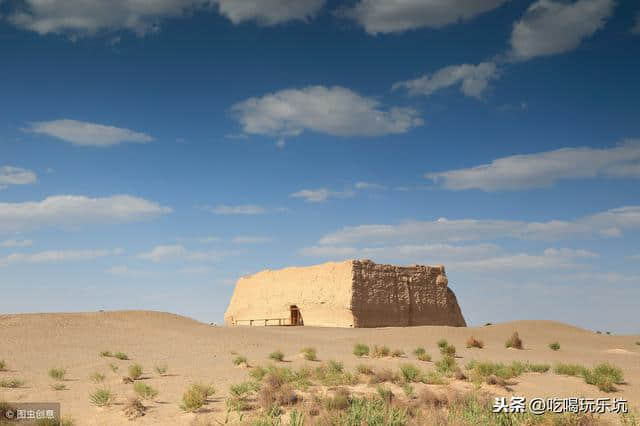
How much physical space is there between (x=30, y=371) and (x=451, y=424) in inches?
575

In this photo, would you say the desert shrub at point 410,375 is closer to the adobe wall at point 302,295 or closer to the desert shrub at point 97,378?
the desert shrub at point 97,378

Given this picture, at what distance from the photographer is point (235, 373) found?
16828 millimetres

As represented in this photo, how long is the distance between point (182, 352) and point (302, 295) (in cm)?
2127

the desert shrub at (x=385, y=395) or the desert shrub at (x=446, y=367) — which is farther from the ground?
the desert shrub at (x=385, y=395)

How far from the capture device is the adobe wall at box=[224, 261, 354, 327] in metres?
40.2

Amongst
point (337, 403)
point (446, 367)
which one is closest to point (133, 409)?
point (337, 403)

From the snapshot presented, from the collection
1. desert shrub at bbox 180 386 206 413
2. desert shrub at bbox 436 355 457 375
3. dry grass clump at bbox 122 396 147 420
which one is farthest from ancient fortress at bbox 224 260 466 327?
dry grass clump at bbox 122 396 147 420

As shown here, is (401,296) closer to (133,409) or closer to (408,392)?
(408,392)

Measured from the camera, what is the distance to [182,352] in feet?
76.4

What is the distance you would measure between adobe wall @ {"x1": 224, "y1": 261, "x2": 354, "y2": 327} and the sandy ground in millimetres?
5195

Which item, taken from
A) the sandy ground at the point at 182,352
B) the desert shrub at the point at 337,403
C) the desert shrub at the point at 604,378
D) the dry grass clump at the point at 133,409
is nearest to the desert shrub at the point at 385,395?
the desert shrub at the point at 337,403

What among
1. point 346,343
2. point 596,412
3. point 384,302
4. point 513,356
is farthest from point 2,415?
point 384,302

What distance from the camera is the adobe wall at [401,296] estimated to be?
39.9 meters

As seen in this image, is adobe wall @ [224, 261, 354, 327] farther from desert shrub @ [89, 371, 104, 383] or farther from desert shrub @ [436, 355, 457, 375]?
desert shrub @ [89, 371, 104, 383]
